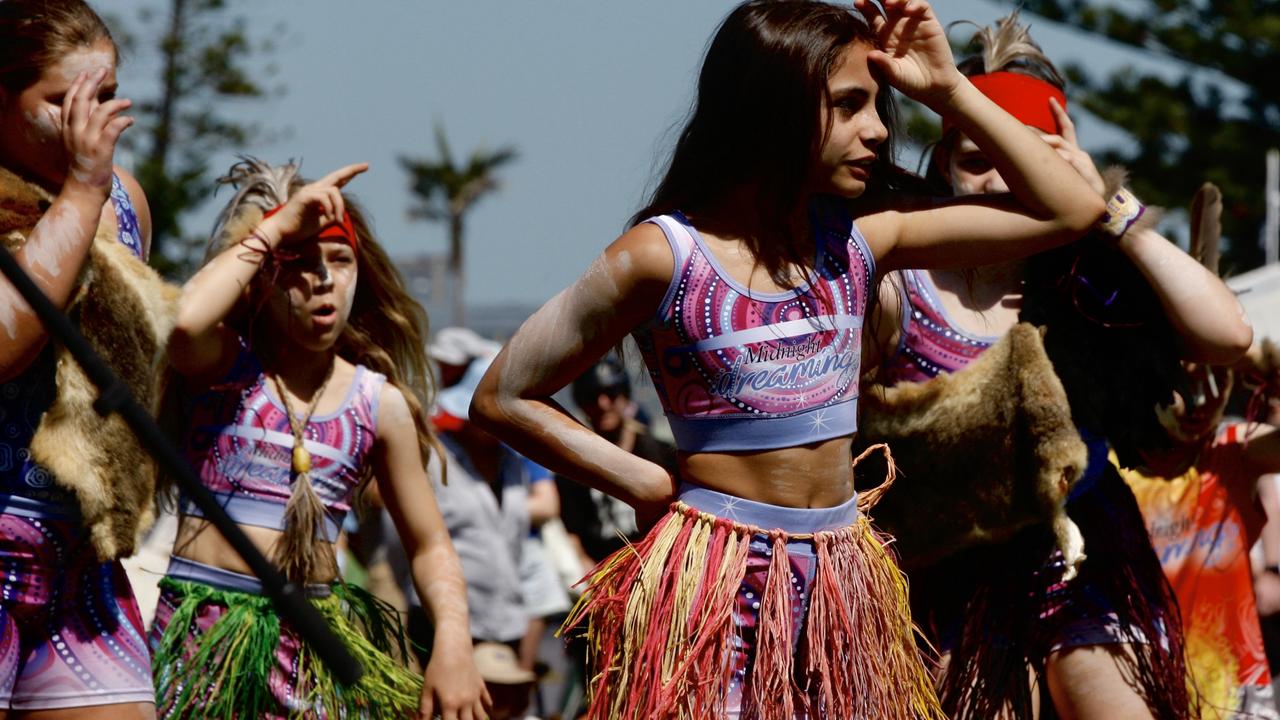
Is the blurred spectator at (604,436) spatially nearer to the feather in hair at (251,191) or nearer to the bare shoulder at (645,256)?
the feather in hair at (251,191)

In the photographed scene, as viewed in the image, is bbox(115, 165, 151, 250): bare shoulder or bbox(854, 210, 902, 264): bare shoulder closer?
bbox(854, 210, 902, 264): bare shoulder

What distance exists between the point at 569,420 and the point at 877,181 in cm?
81

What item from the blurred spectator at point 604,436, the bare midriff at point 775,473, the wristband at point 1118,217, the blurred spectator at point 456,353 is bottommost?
the blurred spectator at point 604,436

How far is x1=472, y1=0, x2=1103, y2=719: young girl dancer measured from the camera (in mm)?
2986

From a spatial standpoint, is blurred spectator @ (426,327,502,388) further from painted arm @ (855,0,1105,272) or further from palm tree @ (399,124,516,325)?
palm tree @ (399,124,516,325)

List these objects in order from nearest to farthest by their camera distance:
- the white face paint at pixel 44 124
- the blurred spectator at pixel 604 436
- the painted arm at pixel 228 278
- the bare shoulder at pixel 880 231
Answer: the bare shoulder at pixel 880 231 < the white face paint at pixel 44 124 < the painted arm at pixel 228 278 < the blurred spectator at pixel 604 436

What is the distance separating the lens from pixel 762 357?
2.99 meters

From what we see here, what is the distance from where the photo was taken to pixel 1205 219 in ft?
13.8

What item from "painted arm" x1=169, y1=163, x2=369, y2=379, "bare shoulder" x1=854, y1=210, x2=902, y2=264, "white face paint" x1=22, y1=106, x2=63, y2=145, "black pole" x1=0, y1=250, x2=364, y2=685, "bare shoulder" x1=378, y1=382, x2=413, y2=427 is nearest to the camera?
"black pole" x1=0, y1=250, x2=364, y2=685

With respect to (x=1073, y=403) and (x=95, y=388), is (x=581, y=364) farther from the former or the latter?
(x=1073, y=403)

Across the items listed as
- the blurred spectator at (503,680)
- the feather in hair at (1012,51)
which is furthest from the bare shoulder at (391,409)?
the blurred spectator at (503,680)

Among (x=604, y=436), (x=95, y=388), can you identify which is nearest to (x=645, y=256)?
(x=95, y=388)

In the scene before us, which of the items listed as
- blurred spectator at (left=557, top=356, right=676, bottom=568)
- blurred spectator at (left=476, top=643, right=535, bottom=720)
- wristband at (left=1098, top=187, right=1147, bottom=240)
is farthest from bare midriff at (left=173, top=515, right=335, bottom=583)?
blurred spectator at (left=557, top=356, right=676, bottom=568)

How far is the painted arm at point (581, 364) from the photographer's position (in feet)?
9.84
